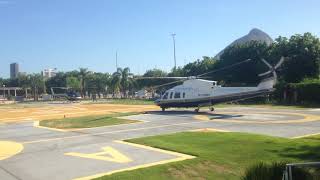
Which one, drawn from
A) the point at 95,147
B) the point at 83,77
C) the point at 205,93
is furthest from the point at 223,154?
the point at 83,77

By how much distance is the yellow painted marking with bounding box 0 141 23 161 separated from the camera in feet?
63.5

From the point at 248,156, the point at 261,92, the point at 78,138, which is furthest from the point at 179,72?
the point at 248,156

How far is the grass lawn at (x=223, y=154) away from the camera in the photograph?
44.8 ft

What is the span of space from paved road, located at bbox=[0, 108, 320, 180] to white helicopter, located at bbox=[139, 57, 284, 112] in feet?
16.4

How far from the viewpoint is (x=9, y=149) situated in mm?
21234

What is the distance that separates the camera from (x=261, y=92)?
35688 mm

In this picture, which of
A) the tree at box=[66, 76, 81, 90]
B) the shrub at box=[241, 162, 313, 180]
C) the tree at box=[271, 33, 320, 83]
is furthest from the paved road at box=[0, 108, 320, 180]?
the tree at box=[66, 76, 81, 90]

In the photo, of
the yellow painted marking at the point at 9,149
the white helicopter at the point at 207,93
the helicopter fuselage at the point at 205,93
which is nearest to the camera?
the yellow painted marking at the point at 9,149

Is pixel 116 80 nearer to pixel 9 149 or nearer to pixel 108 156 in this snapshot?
pixel 9 149

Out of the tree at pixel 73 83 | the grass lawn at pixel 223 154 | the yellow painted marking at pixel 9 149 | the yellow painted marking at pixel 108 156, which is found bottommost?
the yellow painted marking at pixel 9 149

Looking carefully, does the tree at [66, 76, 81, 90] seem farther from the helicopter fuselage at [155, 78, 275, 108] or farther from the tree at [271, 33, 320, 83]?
the helicopter fuselage at [155, 78, 275, 108]

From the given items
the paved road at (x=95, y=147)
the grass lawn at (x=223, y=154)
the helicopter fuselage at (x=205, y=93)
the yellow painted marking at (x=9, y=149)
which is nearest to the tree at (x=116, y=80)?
the helicopter fuselage at (x=205, y=93)

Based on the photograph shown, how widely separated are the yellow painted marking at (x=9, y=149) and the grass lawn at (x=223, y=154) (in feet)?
19.5

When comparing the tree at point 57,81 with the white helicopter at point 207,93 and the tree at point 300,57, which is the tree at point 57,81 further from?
the white helicopter at point 207,93
